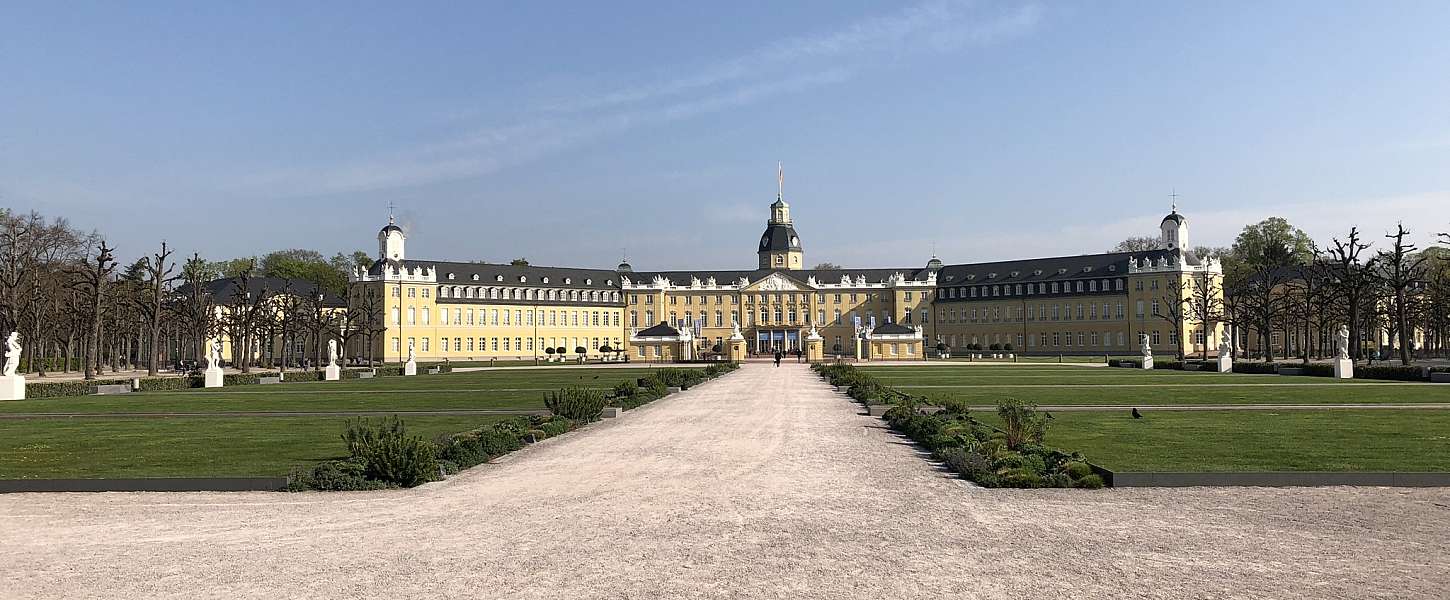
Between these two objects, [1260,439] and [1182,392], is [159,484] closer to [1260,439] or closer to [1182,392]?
[1260,439]

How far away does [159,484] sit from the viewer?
53.3 ft

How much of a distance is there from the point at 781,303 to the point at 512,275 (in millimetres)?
37282

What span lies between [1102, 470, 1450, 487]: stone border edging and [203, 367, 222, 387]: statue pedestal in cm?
4848

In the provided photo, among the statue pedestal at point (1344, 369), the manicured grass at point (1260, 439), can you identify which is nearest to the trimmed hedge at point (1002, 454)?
the manicured grass at point (1260, 439)

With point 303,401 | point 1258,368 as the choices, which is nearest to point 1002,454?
point 303,401

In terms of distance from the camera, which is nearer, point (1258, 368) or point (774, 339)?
point (1258, 368)

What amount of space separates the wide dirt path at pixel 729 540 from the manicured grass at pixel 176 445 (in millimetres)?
2333

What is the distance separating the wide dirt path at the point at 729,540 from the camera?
9.82 m

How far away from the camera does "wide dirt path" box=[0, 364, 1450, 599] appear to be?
9.82m

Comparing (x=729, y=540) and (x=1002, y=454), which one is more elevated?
(x=1002, y=454)

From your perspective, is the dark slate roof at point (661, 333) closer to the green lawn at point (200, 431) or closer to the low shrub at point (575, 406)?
the green lawn at point (200, 431)

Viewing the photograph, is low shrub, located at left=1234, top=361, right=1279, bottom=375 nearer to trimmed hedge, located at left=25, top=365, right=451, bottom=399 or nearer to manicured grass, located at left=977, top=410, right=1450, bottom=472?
manicured grass, located at left=977, top=410, right=1450, bottom=472

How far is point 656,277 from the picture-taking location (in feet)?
529

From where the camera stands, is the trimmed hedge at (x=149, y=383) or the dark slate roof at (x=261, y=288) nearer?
the trimmed hedge at (x=149, y=383)
